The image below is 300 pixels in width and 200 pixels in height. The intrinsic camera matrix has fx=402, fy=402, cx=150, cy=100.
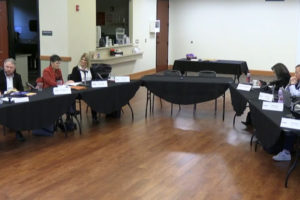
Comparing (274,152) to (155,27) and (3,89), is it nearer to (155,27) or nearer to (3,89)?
(3,89)

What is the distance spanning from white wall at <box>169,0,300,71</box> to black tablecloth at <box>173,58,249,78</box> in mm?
2382

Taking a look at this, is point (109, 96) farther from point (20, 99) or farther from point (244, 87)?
point (244, 87)

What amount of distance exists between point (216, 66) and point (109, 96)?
15.6ft

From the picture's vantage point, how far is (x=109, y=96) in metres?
5.73

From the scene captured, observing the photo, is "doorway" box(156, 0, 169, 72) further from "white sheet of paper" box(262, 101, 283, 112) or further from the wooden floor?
"white sheet of paper" box(262, 101, 283, 112)

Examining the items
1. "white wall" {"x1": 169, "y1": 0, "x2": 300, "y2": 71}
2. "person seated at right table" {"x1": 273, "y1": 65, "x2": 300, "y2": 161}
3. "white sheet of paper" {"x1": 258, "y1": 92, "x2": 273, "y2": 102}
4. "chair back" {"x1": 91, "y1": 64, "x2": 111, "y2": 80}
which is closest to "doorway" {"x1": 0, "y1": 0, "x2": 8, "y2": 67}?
"chair back" {"x1": 91, "y1": 64, "x2": 111, "y2": 80}

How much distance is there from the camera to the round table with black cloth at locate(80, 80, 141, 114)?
5418 millimetres

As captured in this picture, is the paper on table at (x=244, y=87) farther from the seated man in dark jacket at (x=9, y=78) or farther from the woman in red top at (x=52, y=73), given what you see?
the seated man in dark jacket at (x=9, y=78)

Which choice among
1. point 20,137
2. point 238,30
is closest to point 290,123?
point 20,137

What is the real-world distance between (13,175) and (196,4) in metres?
10.0

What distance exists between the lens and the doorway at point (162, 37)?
12.3m

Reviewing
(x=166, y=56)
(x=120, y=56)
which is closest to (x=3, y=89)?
(x=120, y=56)

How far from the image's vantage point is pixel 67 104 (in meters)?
5.11

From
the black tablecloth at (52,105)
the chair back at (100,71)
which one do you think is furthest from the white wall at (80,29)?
the black tablecloth at (52,105)
